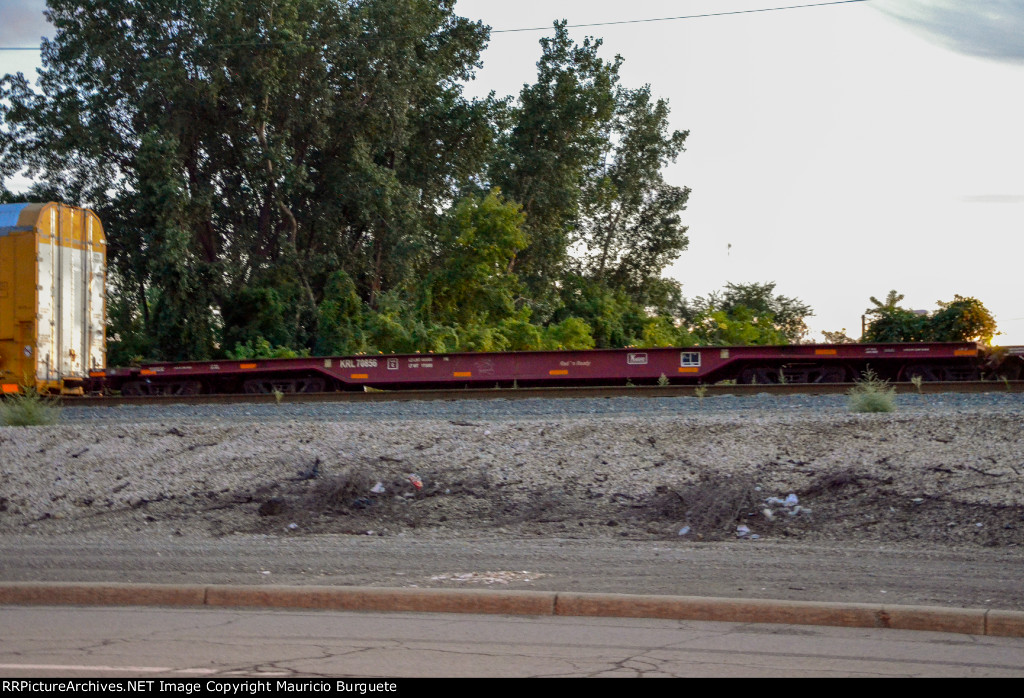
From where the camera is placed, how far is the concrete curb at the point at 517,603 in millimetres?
6207

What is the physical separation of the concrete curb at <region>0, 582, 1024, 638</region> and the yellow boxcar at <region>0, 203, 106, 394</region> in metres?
12.8

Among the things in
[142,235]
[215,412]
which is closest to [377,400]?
[215,412]

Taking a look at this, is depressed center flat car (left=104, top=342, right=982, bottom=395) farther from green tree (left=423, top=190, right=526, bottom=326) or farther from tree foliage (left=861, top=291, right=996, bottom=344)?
green tree (left=423, top=190, right=526, bottom=326)

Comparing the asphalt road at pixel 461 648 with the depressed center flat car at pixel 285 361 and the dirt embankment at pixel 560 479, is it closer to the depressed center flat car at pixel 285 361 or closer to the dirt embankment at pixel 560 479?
the dirt embankment at pixel 560 479

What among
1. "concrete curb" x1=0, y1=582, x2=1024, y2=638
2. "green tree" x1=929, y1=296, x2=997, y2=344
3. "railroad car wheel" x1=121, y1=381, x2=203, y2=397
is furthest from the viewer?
"green tree" x1=929, y1=296, x2=997, y2=344

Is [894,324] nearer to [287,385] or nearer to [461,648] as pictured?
[287,385]

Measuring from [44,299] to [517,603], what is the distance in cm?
1576

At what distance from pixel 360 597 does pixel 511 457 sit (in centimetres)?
439

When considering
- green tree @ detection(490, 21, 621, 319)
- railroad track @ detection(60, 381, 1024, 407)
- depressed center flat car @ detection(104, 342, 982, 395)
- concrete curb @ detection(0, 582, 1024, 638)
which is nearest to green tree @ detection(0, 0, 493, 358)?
green tree @ detection(490, 21, 621, 319)

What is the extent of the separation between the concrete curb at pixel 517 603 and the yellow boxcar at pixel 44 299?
42.0 ft

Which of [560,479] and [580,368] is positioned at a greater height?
[580,368]

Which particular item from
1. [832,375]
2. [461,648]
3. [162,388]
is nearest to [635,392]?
[832,375]

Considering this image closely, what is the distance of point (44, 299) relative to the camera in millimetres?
19359

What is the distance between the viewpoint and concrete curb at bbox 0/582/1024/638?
244 inches
